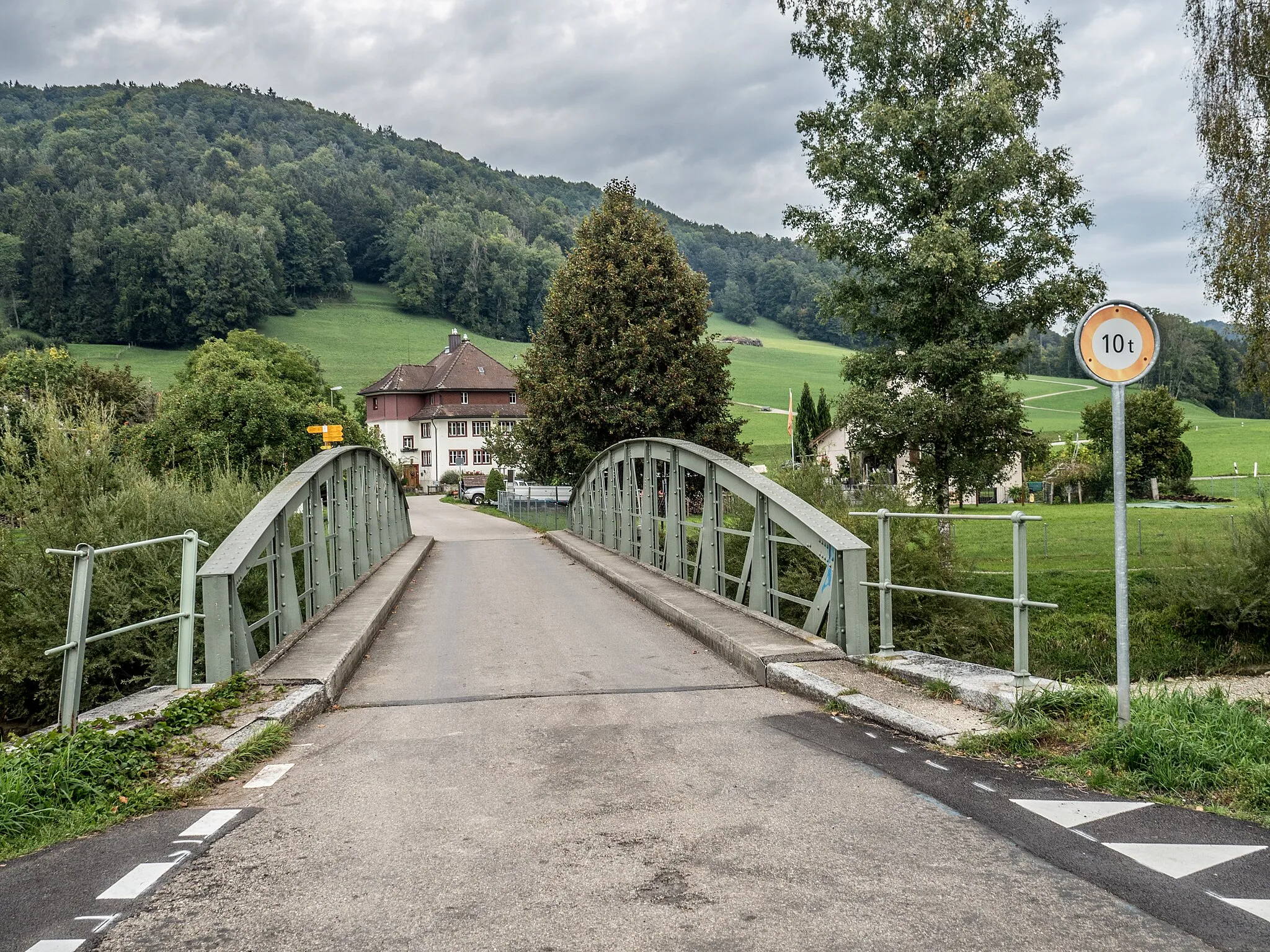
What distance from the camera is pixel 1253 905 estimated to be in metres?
3.28

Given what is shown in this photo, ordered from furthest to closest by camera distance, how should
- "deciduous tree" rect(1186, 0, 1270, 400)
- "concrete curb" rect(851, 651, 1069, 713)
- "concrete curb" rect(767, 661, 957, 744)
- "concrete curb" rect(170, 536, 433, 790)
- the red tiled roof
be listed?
the red tiled roof → "deciduous tree" rect(1186, 0, 1270, 400) → "concrete curb" rect(851, 651, 1069, 713) → "concrete curb" rect(767, 661, 957, 744) → "concrete curb" rect(170, 536, 433, 790)

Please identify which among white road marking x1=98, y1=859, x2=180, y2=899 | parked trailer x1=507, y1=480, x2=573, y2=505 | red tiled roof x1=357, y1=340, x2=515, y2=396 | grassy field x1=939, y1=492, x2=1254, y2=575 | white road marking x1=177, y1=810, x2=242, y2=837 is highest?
red tiled roof x1=357, y1=340, x2=515, y2=396

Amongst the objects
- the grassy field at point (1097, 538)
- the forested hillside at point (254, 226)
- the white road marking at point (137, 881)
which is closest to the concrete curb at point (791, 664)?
the white road marking at point (137, 881)

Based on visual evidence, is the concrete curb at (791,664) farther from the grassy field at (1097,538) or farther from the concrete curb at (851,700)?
the grassy field at (1097,538)

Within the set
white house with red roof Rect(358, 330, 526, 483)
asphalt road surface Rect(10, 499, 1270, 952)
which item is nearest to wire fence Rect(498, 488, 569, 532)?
asphalt road surface Rect(10, 499, 1270, 952)

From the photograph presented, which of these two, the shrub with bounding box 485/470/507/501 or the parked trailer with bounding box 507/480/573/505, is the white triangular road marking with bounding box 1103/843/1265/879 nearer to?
the parked trailer with bounding box 507/480/573/505

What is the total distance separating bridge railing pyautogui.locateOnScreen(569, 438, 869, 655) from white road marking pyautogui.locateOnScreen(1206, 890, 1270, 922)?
3.92 m

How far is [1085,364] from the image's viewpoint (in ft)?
17.5

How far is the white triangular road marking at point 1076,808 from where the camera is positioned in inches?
164

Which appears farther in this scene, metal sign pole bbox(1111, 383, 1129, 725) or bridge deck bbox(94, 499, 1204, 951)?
metal sign pole bbox(1111, 383, 1129, 725)

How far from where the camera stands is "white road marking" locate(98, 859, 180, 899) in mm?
3555

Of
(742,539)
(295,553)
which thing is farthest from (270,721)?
(742,539)

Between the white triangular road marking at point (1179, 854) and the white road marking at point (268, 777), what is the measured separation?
3691mm

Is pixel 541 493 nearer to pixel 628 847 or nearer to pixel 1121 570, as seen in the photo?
pixel 1121 570
